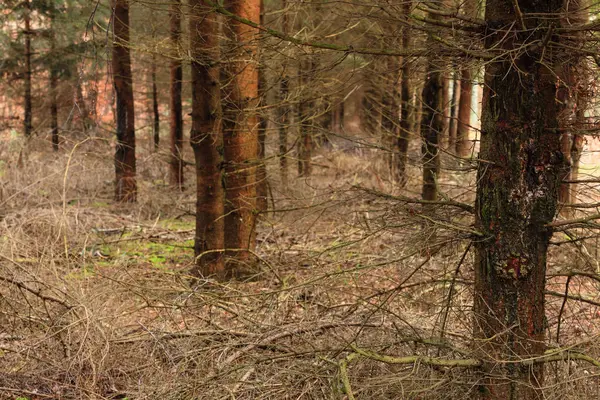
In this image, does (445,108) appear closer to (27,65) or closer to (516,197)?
(516,197)

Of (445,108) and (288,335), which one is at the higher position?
(445,108)

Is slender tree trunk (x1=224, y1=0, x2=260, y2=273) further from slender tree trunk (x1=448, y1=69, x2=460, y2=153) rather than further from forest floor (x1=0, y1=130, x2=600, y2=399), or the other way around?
slender tree trunk (x1=448, y1=69, x2=460, y2=153)

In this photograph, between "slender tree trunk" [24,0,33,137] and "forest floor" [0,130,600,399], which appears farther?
"slender tree trunk" [24,0,33,137]

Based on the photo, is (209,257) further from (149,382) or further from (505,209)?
(505,209)

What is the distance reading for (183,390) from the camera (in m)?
3.83

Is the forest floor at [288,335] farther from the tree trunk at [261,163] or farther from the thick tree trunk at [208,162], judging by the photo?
Result: the tree trunk at [261,163]

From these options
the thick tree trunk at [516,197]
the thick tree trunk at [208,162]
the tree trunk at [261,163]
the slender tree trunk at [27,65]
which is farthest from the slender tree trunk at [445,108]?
the slender tree trunk at [27,65]

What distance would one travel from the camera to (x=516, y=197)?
3.24m

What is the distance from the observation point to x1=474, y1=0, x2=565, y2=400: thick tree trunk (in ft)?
10.6

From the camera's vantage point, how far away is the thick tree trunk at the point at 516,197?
3219mm

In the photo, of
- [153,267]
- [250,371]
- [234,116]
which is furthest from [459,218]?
[153,267]

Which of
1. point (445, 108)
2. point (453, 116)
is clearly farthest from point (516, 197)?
point (453, 116)

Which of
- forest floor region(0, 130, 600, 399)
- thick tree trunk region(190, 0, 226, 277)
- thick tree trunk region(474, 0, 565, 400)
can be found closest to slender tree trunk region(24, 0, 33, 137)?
thick tree trunk region(190, 0, 226, 277)

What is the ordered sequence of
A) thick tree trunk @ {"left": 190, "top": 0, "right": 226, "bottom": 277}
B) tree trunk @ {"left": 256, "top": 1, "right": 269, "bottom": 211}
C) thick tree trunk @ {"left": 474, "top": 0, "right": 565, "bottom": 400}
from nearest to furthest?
thick tree trunk @ {"left": 474, "top": 0, "right": 565, "bottom": 400}, thick tree trunk @ {"left": 190, "top": 0, "right": 226, "bottom": 277}, tree trunk @ {"left": 256, "top": 1, "right": 269, "bottom": 211}
